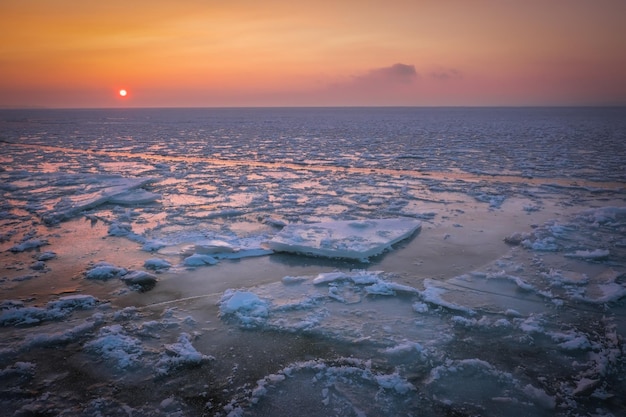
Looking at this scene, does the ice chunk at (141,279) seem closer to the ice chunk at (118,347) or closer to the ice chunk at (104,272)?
the ice chunk at (104,272)

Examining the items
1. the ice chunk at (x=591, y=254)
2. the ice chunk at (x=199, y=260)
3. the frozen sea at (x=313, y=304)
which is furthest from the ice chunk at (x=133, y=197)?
the ice chunk at (x=591, y=254)

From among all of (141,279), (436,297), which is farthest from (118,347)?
(436,297)

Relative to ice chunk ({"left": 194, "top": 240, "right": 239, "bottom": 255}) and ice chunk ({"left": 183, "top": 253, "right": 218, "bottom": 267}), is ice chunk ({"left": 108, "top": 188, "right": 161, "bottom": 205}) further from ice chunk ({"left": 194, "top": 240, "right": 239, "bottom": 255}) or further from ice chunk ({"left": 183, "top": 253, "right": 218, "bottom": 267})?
ice chunk ({"left": 183, "top": 253, "right": 218, "bottom": 267})

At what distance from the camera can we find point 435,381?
2.59m

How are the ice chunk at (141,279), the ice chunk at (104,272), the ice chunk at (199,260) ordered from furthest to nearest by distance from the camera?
the ice chunk at (199,260) → the ice chunk at (104,272) → the ice chunk at (141,279)

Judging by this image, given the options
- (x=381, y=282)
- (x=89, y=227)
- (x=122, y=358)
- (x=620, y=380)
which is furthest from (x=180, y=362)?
(x=89, y=227)

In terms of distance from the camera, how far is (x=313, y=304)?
363cm

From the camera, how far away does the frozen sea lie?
8.13 ft

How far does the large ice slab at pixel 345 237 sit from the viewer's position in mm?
4789

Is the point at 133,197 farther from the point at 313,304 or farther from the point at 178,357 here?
the point at 178,357

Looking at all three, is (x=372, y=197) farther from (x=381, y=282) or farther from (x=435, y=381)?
(x=435, y=381)

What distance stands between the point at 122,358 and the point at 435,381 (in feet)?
7.14

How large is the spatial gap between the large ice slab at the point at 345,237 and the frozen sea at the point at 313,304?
0.03 m

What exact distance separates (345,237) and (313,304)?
163 cm
